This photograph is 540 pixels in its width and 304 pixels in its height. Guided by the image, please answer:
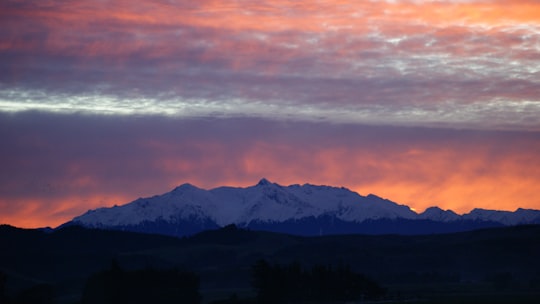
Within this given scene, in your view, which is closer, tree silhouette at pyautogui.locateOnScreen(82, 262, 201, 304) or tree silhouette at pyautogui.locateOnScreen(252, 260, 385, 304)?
tree silhouette at pyautogui.locateOnScreen(82, 262, 201, 304)

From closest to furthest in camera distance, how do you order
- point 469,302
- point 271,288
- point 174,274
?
point 469,302 → point 271,288 → point 174,274

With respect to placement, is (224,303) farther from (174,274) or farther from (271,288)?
(174,274)

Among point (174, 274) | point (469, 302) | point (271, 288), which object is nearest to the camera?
point (469, 302)

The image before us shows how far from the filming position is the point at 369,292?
18662 cm

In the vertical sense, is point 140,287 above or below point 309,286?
above

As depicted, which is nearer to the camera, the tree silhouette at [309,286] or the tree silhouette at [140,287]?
the tree silhouette at [140,287]

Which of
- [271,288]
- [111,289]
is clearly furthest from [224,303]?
[111,289]

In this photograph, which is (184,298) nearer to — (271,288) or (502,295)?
(271,288)

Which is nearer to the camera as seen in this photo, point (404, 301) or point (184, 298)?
point (404, 301)

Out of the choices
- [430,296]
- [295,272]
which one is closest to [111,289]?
[295,272]

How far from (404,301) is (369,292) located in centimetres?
1741

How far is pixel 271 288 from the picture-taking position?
179 meters

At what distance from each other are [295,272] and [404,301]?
25882 mm

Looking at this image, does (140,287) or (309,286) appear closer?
(309,286)
